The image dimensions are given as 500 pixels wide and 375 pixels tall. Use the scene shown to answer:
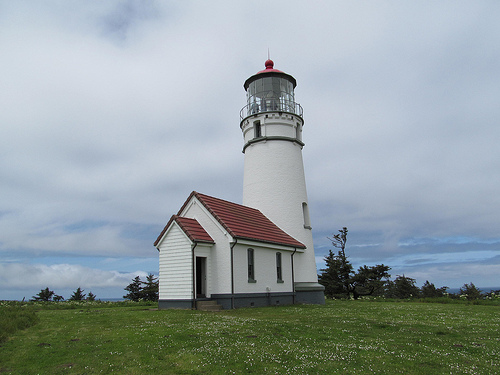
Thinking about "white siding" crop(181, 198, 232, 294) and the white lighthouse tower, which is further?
the white lighthouse tower

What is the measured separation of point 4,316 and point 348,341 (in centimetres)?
1133

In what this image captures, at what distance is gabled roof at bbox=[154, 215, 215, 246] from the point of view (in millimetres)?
18266

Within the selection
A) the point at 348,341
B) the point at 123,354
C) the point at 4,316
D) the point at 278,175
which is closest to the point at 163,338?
the point at 123,354

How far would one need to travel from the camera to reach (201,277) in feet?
64.1

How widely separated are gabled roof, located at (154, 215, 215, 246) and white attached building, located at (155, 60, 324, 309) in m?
0.05

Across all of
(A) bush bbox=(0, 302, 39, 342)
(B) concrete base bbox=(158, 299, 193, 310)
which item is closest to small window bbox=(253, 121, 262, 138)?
(B) concrete base bbox=(158, 299, 193, 310)

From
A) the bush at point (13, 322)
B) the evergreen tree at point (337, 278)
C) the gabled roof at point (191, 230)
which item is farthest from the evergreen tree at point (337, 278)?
the bush at point (13, 322)

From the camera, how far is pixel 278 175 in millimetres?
24891

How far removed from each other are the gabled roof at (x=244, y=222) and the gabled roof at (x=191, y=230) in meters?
1.02

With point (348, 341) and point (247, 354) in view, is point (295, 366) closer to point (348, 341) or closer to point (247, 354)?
point (247, 354)

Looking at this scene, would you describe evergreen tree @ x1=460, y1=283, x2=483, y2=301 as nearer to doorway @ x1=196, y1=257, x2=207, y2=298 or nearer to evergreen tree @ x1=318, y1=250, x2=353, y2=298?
evergreen tree @ x1=318, y1=250, x2=353, y2=298

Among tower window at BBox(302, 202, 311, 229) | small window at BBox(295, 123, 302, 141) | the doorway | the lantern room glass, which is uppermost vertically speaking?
the lantern room glass

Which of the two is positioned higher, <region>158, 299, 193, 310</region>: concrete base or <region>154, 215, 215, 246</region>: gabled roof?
<region>154, 215, 215, 246</region>: gabled roof

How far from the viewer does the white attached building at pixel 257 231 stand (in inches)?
728
